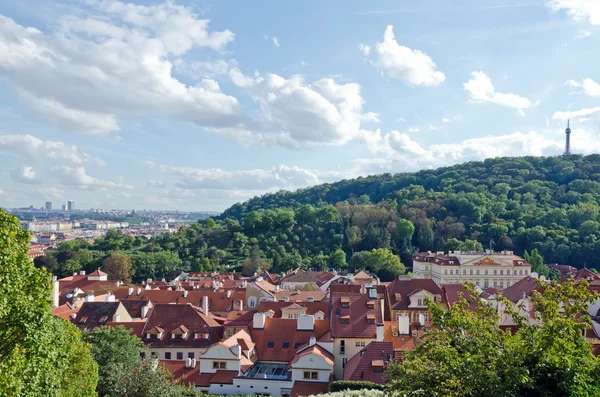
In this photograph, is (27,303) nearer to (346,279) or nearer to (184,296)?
(184,296)

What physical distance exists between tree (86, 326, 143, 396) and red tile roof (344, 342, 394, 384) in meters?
11.8

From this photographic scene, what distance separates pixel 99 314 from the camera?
3928 cm

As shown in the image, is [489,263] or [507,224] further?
[507,224]

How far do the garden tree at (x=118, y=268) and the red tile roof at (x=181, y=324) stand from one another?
46399 mm

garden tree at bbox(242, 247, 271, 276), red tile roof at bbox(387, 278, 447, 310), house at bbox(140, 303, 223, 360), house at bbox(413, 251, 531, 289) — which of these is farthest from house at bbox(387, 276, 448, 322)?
garden tree at bbox(242, 247, 271, 276)

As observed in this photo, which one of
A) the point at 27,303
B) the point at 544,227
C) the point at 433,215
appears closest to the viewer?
the point at 27,303

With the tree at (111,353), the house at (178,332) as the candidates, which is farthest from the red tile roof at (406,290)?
the tree at (111,353)

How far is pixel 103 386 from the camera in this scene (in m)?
25.2

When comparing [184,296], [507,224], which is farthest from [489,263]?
[184,296]

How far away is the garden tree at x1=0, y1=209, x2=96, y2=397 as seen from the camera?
11.8 m

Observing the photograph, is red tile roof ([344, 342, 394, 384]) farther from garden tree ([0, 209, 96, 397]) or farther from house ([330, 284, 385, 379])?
garden tree ([0, 209, 96, 397])

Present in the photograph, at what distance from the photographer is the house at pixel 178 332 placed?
3497 cm

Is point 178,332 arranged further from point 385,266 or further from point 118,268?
point 385,266

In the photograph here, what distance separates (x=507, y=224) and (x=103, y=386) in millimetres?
95489
